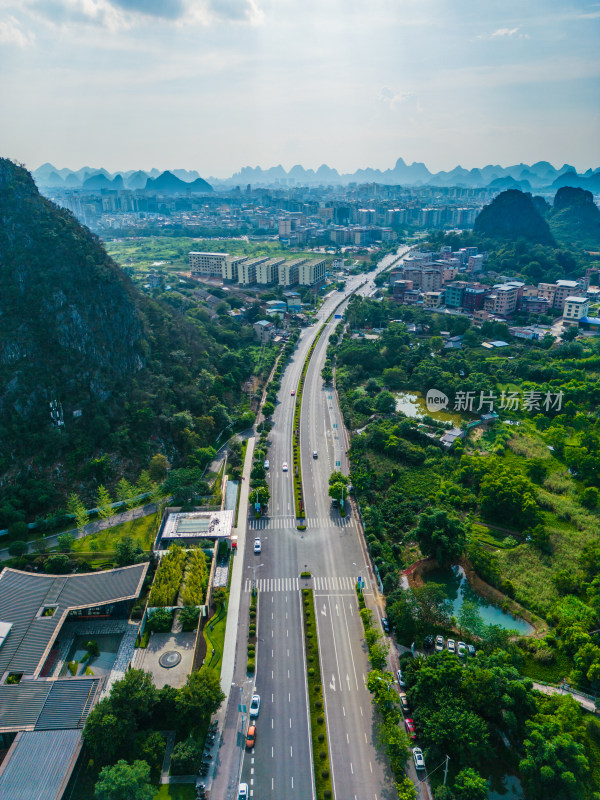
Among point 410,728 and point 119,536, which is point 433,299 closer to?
point 119,536

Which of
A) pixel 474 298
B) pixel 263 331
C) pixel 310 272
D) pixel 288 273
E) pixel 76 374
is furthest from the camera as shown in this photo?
pixel 310 272

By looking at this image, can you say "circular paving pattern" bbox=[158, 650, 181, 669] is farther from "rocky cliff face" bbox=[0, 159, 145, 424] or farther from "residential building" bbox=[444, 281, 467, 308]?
"residential building" bbox=[444, 281, 467, 308]

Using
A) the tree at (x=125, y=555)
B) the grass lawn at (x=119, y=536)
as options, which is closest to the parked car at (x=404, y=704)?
the tree at (x=125, y=555)

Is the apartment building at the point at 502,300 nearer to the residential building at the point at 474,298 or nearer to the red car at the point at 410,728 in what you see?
the residential building at the point at 474,298

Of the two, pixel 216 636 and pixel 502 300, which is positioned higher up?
pixel 502 300

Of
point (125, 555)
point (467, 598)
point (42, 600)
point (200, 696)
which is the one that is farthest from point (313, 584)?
point (42, 600)
